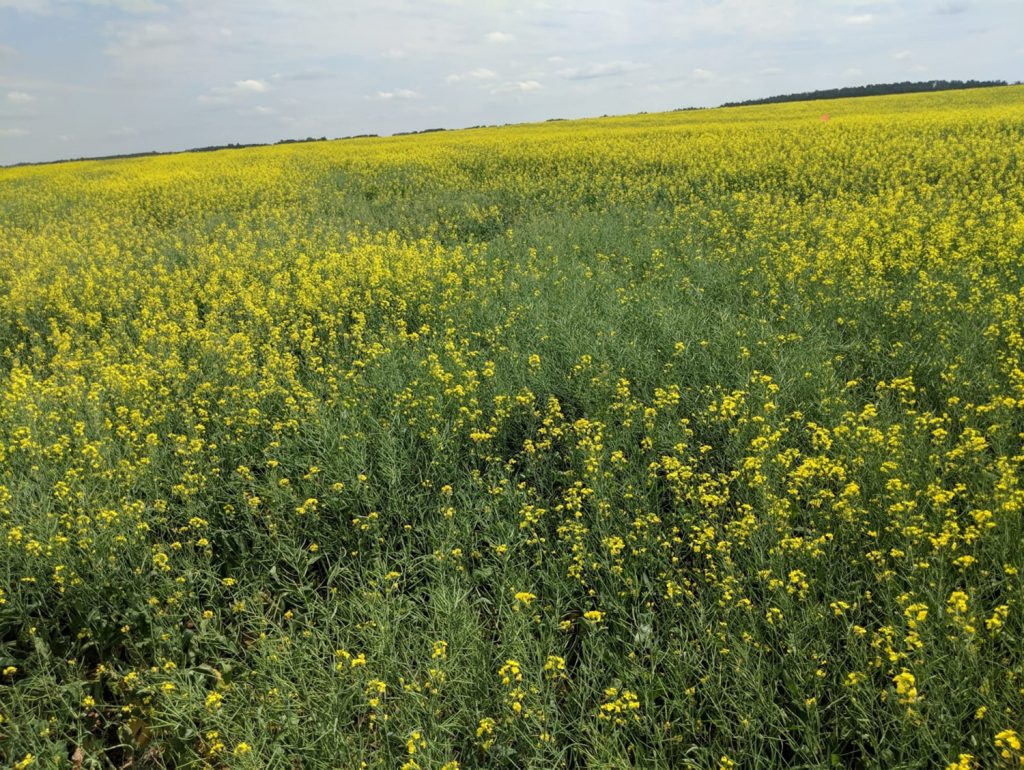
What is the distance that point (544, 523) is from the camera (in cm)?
338

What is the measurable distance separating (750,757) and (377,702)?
1394mm

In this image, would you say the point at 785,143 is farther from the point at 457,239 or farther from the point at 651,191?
the point at 457,239

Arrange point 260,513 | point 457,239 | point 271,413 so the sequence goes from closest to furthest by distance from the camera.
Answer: point 260,513, point 271,413, point 457,239

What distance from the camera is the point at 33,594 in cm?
312

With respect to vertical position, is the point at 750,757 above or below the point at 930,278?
below

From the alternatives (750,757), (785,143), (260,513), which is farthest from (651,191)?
(750,757)

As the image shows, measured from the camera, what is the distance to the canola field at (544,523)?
2.25 meters

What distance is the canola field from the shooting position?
2.25m

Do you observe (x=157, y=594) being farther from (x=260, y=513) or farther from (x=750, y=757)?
(x=750, y=757)

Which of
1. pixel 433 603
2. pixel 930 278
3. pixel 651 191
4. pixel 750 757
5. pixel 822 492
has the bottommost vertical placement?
pixel 750 757

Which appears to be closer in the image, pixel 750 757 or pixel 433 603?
pixel 750 757

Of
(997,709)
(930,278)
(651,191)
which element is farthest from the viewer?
(651,191)

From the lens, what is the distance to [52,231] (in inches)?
539

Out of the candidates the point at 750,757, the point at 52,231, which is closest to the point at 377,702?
the point at 750,757
